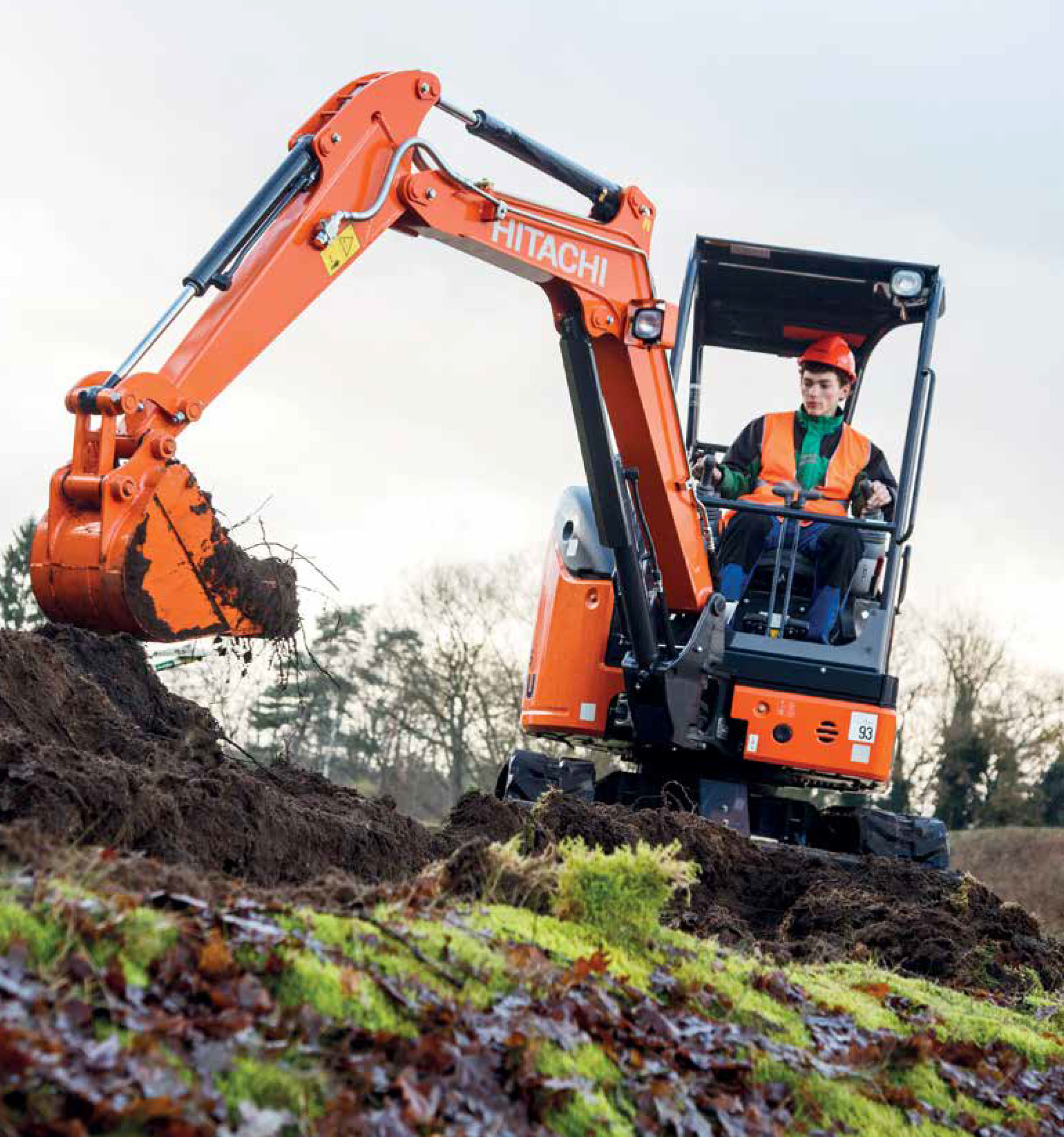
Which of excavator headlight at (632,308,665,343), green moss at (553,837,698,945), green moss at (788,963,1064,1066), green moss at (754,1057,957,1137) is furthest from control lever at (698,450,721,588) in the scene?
green moss at (754,1057,957,1137)

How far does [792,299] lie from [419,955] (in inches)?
304

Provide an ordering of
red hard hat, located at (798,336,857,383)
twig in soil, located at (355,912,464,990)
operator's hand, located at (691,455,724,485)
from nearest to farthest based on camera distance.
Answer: twig in soil, located at (355,912,464,990), operator's hand, located at (691,455,724,485), red hard hat, located at (798,336,857,383)

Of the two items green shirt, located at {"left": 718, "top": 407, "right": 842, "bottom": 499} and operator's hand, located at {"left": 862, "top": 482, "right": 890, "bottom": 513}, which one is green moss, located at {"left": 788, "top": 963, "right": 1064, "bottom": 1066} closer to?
operator's hand, located at {"left": 862, "top": 482, "right": 890, "bottom": 513}

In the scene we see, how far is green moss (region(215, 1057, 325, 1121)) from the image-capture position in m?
3.32

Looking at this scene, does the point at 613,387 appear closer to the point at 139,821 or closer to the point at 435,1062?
the point at 139,821

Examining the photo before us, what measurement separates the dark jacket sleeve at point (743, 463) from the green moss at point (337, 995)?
255 inches

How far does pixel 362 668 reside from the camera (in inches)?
1369

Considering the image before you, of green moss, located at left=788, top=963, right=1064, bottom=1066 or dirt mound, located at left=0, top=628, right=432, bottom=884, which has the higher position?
dirt mound, located at left=0, top=628, right=432, bottom=884

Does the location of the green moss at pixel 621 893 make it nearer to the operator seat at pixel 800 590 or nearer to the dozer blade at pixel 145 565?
the dozer blade at pixel 145 565

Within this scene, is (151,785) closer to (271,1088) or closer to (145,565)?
(145,565)

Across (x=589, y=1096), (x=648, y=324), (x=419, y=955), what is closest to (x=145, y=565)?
(x=419, y=955)

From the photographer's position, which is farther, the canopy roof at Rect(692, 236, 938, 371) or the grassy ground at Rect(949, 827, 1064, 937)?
the grassy ground at Rect(949, 827, 1064, 937)

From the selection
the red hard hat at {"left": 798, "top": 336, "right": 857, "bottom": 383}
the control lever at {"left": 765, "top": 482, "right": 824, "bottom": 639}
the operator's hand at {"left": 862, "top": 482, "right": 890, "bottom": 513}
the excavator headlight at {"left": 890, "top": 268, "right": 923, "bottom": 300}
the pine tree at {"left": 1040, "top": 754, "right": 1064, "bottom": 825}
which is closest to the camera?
the control lever at {"left": 765, "top": 482, "right": 824, "bottom": 639}

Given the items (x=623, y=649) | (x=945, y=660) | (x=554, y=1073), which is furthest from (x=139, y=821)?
(x=945, y=660)
